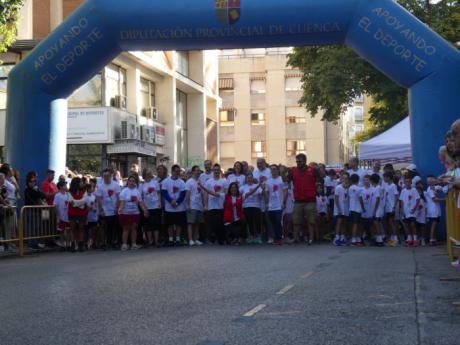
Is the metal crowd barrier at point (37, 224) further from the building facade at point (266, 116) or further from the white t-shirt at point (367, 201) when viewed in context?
the building facade at point (266, 116)

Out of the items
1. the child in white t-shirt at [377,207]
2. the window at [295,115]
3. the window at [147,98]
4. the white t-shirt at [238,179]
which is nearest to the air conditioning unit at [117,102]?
the window at [147,98]

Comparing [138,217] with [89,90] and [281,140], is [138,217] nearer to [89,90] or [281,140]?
[89,90]

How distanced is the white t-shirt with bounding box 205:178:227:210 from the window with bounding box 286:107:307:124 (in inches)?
1767

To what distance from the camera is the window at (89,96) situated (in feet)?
100.0

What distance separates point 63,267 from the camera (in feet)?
37.2

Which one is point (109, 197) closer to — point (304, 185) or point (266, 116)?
point (304, 185)

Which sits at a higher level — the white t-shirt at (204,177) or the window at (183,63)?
the window at (183,63)

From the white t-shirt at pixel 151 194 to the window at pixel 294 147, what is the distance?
1787 inches

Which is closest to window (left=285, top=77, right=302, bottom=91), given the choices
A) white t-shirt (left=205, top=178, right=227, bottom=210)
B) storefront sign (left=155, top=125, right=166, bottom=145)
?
storefront sign (left=155, top=125, right=166, bottom=145)

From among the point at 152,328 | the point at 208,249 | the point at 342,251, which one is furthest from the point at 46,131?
the point at 152,328

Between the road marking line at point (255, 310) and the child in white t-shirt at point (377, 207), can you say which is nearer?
the road marking line at point (255, 310)

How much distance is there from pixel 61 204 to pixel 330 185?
20.5 feet

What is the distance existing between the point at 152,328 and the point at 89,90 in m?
25.8

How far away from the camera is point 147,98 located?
3572cm
